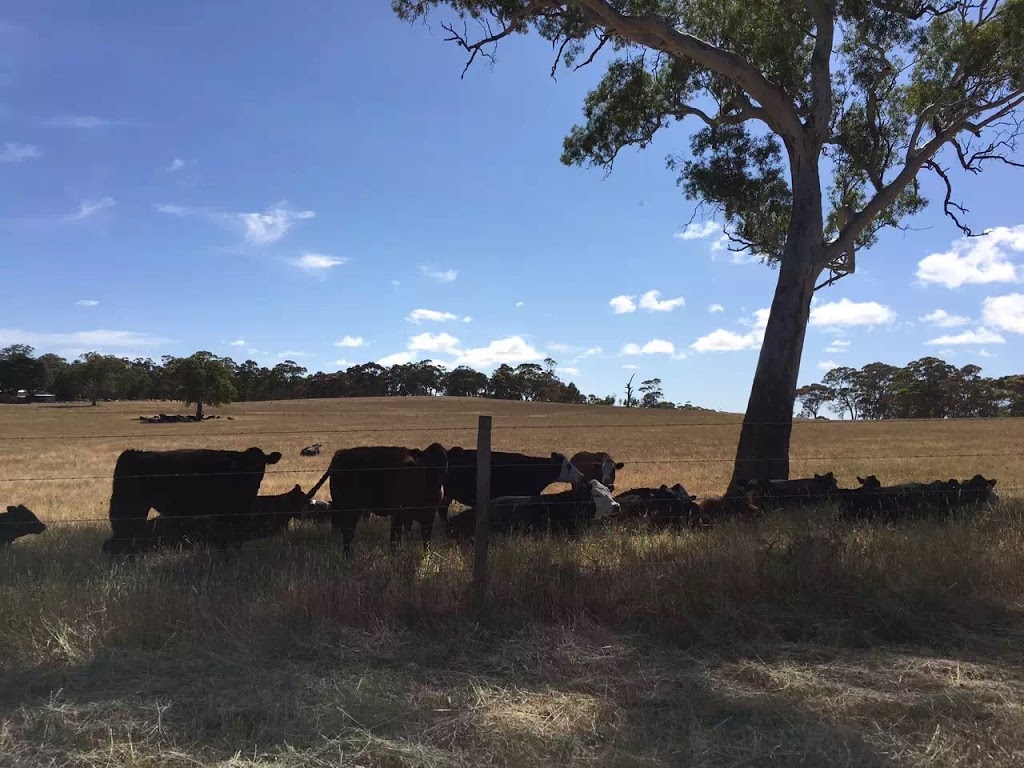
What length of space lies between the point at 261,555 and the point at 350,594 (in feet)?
8.95

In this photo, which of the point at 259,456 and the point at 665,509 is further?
the point at 665,509

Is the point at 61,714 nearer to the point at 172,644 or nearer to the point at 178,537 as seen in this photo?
the point at 172,644

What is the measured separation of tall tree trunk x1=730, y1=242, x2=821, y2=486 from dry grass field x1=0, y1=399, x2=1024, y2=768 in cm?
518

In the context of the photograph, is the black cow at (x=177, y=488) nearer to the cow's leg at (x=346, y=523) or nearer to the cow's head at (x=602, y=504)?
the cow's leg at (x=346, y=523)

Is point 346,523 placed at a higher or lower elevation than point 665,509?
lower

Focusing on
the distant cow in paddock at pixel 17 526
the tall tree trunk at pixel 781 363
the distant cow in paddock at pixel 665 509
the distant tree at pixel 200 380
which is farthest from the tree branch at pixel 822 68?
the distant tree at pixel 200 380

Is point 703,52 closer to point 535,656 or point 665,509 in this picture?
point 665,509

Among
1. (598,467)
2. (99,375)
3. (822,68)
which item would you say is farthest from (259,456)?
(99,375)

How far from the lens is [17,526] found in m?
9.20

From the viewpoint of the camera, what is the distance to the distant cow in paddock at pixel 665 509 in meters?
9.53

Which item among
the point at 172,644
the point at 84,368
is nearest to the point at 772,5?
the point at 172,644

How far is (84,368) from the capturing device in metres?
94.5

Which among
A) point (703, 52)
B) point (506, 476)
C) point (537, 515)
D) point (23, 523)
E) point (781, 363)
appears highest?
point (703, 52)

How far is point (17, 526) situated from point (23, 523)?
0.50 meters
